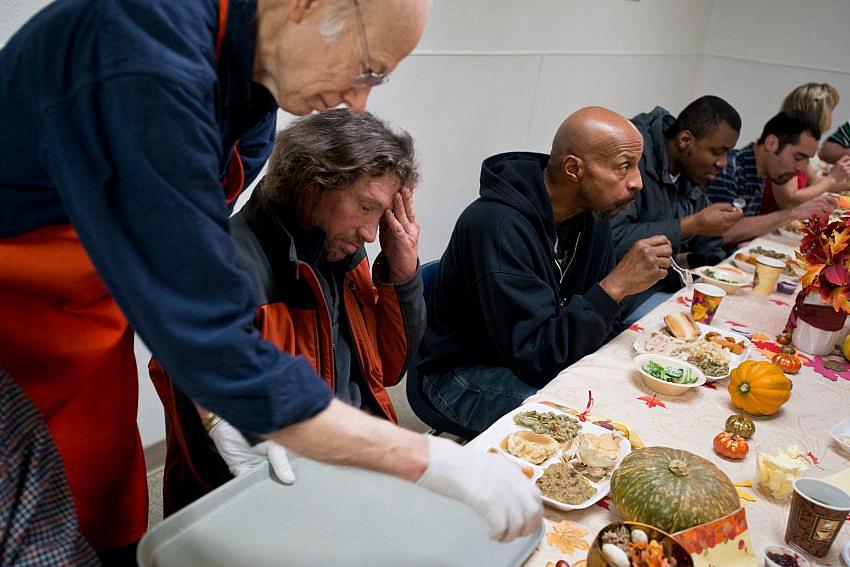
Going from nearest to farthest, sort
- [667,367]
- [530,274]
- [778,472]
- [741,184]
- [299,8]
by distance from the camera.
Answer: [299,8], [778,472], [667,367], [530,274], [741,184]

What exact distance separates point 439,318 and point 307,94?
1.25 m

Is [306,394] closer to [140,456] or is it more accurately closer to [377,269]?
[140,456]

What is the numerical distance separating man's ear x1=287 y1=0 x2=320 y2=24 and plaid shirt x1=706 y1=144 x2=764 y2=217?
341cm

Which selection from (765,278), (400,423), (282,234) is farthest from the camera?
(400,423)

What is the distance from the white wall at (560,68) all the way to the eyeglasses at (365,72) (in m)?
1.28

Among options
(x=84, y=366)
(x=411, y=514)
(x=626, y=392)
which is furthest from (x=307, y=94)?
(x=626, y=392)

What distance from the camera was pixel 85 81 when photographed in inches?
27.7

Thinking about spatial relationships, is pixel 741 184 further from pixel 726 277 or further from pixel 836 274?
pixel 836 274

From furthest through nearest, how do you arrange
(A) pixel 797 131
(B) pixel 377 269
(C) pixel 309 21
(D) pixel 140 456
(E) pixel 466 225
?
(A) pixel 797 131 < (E) pixel 466 225 < (B) pixel 377 269 < (D) pixel 140 456 < (C) pixel 309 21

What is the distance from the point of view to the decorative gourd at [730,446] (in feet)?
4.45

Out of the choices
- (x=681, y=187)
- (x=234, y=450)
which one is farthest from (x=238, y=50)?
(x=681, y=187)

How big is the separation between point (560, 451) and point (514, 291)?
63 cm

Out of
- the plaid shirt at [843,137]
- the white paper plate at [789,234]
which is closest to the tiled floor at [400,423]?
the white paper plate at [789,234]

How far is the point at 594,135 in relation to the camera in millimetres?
2043
